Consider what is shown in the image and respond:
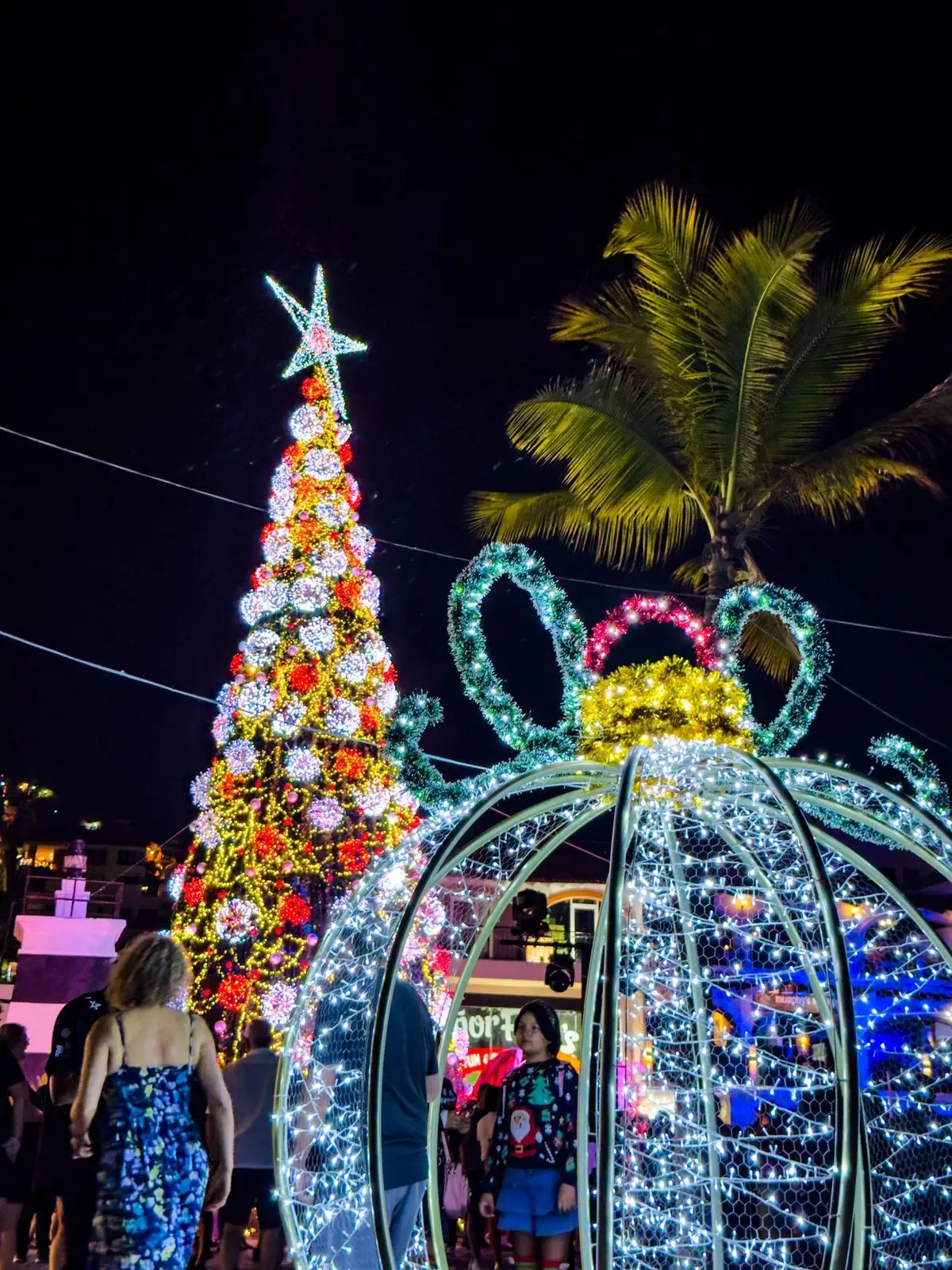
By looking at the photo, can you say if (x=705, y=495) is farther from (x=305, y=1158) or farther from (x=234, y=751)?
(x=305, y=1158)

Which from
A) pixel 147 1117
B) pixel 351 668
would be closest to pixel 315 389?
pixel 351 668

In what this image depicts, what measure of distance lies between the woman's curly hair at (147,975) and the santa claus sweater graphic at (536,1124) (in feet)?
6.29

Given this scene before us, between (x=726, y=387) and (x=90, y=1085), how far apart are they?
A: 26.5ft

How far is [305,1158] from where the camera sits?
6.07m

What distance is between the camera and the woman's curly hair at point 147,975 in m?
3.57

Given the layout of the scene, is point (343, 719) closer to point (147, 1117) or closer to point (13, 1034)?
point (13, 1034)

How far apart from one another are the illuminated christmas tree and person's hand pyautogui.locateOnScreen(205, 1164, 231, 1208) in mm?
7234

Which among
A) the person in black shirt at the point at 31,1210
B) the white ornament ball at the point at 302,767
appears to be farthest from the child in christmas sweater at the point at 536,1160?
the white ornament ball at the point at 302,767

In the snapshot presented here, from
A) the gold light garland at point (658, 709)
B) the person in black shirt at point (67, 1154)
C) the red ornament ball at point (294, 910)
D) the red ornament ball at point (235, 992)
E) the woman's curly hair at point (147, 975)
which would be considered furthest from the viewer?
the red ornament ball at point (294, 910)

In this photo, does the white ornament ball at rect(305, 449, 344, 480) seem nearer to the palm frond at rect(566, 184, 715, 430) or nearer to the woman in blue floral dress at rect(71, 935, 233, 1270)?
the palm frond at rect(566, 184, 715, 430)

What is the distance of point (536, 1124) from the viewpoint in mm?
4934

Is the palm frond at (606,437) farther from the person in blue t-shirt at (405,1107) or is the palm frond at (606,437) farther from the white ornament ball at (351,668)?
the person in blue t-shirt at (405,1107)

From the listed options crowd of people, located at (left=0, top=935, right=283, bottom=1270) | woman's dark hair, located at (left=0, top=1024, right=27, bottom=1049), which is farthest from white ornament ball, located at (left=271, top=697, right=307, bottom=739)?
crowd of people, located at (left=0, top=935, right=283, bottom=1270)

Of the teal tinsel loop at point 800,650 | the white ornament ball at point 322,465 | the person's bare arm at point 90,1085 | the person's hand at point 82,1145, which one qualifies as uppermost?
the white ornament ball at point 322,465
